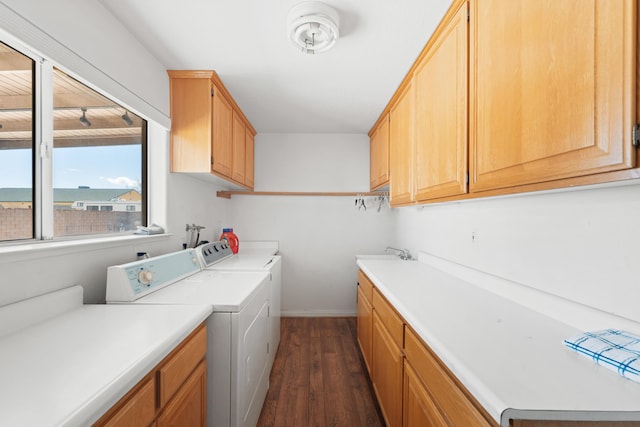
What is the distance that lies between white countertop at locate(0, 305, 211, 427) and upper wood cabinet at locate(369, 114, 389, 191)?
82.7 inches

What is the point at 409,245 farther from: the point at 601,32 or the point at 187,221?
the point at 601,32

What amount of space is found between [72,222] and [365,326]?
2138mm

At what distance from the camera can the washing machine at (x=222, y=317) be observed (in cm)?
131

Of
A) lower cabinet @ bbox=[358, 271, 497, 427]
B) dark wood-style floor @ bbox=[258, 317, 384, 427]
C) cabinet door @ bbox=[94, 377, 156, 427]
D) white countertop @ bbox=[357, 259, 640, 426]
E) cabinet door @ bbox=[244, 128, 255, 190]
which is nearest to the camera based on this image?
white countertop @ bbox=[357, 259, 640, 426]

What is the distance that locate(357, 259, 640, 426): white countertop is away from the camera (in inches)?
23.6

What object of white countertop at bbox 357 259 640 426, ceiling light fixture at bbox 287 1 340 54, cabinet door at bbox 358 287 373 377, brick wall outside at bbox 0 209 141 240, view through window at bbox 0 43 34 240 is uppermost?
ceiling light fixture at bbox 287 1 340 54

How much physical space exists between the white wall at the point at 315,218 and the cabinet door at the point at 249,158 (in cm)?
15

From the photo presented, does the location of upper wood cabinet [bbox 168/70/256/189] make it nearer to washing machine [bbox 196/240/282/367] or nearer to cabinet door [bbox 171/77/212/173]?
cabinet door [bbox 171/77/212/173]

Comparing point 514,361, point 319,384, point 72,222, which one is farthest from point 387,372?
point 72,222

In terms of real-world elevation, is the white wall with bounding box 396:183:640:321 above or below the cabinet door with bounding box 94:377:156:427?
above

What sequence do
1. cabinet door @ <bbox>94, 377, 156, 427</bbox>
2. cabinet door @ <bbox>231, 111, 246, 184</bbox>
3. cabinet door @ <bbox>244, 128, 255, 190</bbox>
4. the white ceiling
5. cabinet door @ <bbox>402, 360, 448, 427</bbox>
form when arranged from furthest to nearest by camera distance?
cabinet door @ <bbox>244, 128, 255, 190</bbox> < cabinet door @ <bbox>231, 111, 246, 184</bbox> < the white ceiling < cabinet door @ <bbox>402, 360, 448, 427</bbox> < cabinet door @ <bbox>94, 377, 156, 427</bbox>

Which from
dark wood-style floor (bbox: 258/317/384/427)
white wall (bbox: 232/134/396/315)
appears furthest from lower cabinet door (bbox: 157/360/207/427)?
white wall (bbox: 232/134/396/315)

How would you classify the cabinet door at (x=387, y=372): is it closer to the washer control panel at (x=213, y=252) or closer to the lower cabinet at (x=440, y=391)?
the lower cabinet at (x=440, y=391)

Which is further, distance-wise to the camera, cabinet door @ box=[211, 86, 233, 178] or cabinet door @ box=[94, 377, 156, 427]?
cabinet door @ box=[211, 86, 233, 178]
